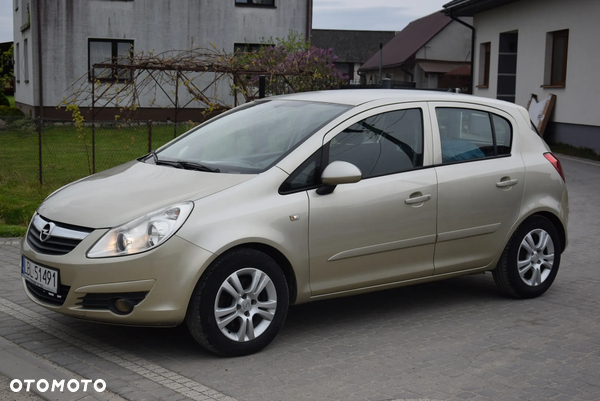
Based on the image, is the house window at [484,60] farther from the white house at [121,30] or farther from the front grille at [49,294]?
the front grille at [49,294]

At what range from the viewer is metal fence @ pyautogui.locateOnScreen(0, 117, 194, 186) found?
1434cm

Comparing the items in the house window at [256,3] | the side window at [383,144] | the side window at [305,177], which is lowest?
the side window at [305,177]

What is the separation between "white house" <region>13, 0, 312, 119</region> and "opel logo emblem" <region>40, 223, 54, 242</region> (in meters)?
24.9

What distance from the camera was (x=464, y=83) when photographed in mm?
41688

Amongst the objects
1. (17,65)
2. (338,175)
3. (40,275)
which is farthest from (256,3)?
(40,275)

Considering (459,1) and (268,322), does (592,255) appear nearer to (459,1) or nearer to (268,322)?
(268,322)

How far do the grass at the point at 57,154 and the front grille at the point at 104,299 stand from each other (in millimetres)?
7133

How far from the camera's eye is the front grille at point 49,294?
4.94 meters

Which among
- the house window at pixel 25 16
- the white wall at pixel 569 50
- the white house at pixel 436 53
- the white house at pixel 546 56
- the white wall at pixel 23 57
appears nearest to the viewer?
the white wall at pixel 569 50

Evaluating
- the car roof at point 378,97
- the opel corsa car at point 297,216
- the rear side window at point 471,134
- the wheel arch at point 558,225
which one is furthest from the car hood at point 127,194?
the wheel arch at point 558,225

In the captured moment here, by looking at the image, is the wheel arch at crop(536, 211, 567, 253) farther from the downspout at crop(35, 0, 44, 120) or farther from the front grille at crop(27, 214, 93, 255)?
the downspout at crop(35, 0, 44, 120)

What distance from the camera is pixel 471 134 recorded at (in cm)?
652

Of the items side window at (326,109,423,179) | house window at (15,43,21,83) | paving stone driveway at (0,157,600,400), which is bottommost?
paving stone driveway at (0,157,600,400)

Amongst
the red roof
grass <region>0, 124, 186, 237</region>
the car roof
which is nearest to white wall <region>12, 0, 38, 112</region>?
grass <region>0, 124, 186, 237</region>
